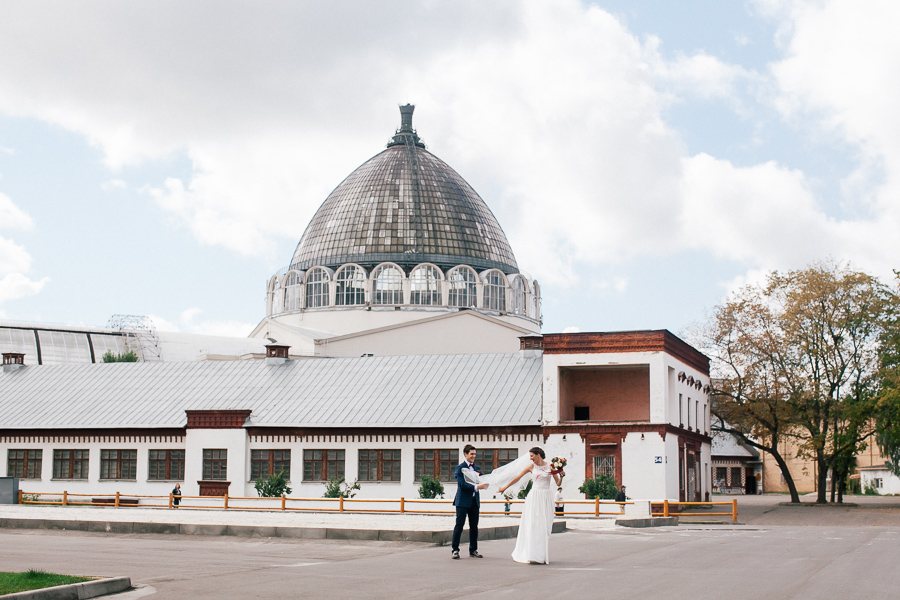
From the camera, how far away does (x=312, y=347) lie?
263 ft

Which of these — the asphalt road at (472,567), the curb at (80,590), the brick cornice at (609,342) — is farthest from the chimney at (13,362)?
the curb at (80,590)

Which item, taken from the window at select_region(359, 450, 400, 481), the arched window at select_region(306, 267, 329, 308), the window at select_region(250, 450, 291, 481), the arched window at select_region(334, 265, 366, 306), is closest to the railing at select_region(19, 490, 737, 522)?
the window at select_region(250, 450, 291, 481)

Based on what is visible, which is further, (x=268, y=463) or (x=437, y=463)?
(x=268, y=463)

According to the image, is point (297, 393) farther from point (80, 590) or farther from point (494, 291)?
point (80, 590)

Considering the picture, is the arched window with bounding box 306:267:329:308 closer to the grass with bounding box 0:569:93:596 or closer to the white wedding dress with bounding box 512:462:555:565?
the white wedding dress with bounding box 512:462:555:565

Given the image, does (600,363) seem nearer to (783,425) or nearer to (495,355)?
(495,355)

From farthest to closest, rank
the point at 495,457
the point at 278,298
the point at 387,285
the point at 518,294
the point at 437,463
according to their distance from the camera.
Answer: the point at 278,298
the point at 518,294
the point at 387,285
the point at 437,463
the point at 495,457

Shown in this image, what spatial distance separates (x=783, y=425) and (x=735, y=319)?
19.3 ft

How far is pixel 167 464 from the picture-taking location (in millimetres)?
51594

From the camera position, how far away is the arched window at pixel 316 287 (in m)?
87.1

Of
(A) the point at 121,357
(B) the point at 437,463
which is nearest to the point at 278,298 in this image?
(A) the point at 121,357

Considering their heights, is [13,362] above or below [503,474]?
above

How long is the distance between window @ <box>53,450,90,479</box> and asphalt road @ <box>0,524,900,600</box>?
29.7 metres

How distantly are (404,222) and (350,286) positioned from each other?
254 inches
